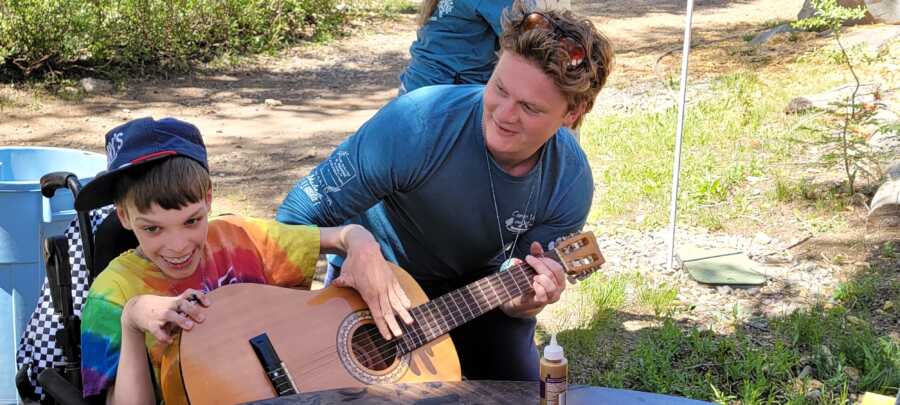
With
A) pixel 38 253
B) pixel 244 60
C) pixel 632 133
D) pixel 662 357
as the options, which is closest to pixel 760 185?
pixel 632 133

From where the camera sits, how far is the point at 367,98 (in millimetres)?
8391

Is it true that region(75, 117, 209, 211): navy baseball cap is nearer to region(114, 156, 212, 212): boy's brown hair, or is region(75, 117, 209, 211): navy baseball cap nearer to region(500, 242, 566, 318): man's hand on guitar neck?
region(114, 156, 212, 212): boy's brown hair

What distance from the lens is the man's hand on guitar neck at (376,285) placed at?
2.42 meters

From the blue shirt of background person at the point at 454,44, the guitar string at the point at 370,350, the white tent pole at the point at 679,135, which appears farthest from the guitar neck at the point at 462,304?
the white tent pole at the point at 679,135

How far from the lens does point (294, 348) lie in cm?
231

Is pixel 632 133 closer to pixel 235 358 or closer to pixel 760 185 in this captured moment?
pixel 760 185

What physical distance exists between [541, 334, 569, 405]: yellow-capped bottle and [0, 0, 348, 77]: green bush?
6.76 metres

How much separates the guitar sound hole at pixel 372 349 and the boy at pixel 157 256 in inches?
9.2

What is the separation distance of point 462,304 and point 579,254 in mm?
350

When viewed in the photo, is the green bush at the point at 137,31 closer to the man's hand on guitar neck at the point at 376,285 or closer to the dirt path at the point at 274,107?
the dirt path at the point at 274,107

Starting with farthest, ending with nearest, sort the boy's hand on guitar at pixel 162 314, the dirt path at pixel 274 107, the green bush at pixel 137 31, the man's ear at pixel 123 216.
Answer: the green bush at pixel 137 31, the dirt path at pixel 274 107, the man's ear at pixel 123 216, the boy's hand on guitar at pixel 162 314

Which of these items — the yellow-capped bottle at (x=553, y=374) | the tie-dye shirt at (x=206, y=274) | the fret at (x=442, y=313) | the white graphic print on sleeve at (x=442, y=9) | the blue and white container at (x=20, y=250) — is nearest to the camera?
the yellow-capped bottle at (x=553, y=374)

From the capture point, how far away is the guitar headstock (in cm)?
263

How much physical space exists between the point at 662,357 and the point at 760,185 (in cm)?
207
